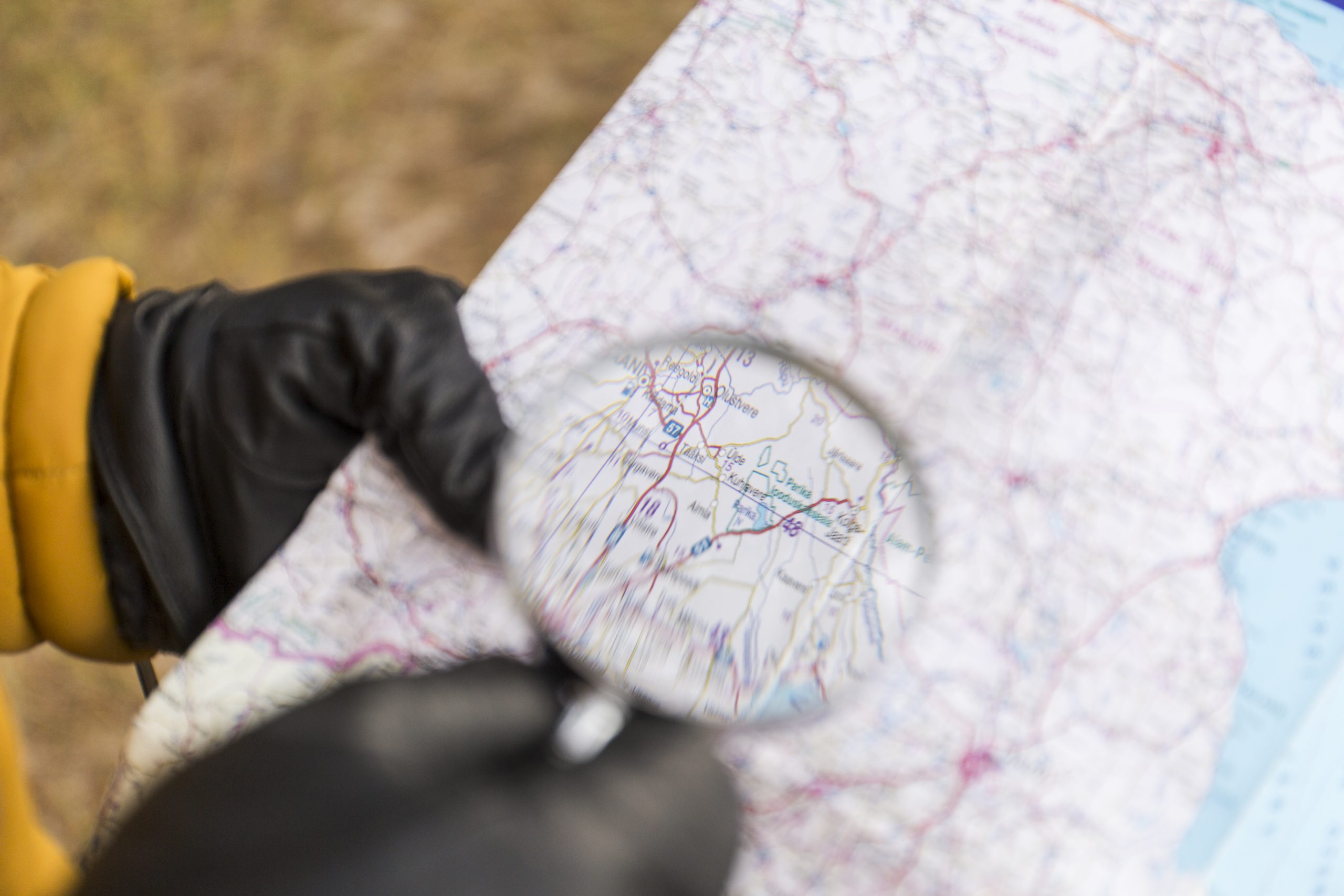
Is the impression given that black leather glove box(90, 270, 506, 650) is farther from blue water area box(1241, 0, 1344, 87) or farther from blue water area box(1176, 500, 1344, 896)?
blue water area box(1241, 0, 1344, 87)

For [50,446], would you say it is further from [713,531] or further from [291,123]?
[291,123]

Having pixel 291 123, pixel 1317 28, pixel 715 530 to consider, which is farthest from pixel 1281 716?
pixel 291 123

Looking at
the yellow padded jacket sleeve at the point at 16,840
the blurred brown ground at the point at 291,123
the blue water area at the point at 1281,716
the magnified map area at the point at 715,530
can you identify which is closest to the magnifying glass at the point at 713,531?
the magnified map area at the point at 715,530

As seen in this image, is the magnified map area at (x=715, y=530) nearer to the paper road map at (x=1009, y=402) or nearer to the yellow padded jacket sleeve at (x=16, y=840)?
the paper road map at (x=1009, y=402)

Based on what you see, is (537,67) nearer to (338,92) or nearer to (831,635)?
(338,92)

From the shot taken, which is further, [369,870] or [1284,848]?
[1284,848]

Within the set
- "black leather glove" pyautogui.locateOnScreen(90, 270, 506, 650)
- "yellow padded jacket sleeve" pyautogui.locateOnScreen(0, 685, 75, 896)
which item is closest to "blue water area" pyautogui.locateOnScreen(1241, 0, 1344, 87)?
"black leather glove" pyautogui.locateOnScreen(90, 270, 506, 650)

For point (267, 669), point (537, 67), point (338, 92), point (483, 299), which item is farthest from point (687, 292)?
point (338, 92)
